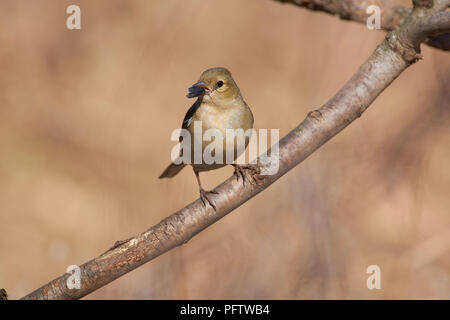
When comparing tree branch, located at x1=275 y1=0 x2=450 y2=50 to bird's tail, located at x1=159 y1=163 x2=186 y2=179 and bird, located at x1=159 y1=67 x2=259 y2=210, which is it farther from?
bird's tail, located at x1=159 y1=163 x2=186 y2=179

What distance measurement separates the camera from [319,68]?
18.1 ft

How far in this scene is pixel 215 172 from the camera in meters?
5.62

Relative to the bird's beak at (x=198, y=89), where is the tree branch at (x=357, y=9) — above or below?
above

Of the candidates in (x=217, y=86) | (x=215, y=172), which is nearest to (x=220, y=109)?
(x=217, y=86)

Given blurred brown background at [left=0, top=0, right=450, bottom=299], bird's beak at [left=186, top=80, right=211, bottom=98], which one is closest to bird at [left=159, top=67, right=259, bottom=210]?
bird's beak at [left=186, top=80, right=211, bottom=98]

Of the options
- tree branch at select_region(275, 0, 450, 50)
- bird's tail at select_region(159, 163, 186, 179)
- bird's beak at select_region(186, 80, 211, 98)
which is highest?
tree branch at select_region(275, 0, 450, 50)

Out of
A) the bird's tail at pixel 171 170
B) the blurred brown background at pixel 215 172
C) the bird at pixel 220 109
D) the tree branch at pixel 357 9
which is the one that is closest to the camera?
the bird at pixel 220 109

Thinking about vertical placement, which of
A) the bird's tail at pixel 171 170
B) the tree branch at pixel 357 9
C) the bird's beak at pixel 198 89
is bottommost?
the bird's tail at pixel 171 170

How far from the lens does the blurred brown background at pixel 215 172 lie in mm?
4477

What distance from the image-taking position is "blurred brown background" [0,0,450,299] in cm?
448

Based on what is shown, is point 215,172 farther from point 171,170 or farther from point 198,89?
point 198,89

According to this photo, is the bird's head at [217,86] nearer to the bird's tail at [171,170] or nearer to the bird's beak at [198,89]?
the bird's beak at [198,89]

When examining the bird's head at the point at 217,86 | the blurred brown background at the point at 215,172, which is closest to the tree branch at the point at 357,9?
the bird's head at the point at 217,86

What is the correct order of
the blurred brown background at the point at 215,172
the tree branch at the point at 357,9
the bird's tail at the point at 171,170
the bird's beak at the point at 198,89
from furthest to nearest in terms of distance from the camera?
the blurred brown background at the point at 215,172 → the bird's tail at the point at 171,170 → the tree branch at the point at 357,9 → the bird's beak at the point at 198,89
